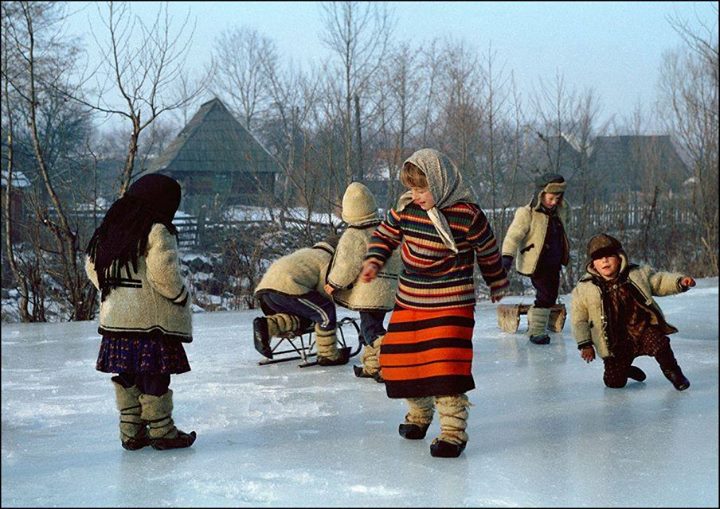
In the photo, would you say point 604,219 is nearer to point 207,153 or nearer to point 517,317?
point 517,317

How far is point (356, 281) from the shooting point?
20.5 feet

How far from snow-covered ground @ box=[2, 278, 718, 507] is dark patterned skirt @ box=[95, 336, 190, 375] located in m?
0.39

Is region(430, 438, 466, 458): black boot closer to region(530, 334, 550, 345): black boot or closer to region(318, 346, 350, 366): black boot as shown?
region(318, 346, 350, 366): black boot

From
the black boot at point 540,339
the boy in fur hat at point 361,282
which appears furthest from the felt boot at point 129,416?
the black boot at point 540,339

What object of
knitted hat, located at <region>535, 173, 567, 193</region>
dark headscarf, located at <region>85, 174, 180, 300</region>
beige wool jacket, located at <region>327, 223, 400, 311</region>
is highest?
knitted hat, located at <region>535, 173, 567, 193</region>

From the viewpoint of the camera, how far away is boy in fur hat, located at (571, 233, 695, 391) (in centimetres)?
576

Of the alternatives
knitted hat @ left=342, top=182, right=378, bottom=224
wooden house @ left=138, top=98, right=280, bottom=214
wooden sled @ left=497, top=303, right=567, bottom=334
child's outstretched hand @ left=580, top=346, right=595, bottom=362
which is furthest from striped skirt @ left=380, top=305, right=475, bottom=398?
wooden house @ left=138, top=98, right=280, bottom=214

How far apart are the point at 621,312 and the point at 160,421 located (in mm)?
2804

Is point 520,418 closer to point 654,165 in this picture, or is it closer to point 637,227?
point 637,227

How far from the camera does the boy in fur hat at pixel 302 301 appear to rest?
6656 mm

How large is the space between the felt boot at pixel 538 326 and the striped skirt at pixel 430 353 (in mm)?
3216

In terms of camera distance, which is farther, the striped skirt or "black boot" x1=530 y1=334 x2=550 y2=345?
"black boot" x1=530 y1=334 x2=550 y2=345

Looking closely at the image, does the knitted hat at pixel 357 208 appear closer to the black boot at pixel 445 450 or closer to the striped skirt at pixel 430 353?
the striped skirt at pixel 430 353

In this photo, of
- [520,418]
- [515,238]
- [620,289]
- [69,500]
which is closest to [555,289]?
[515,238]
